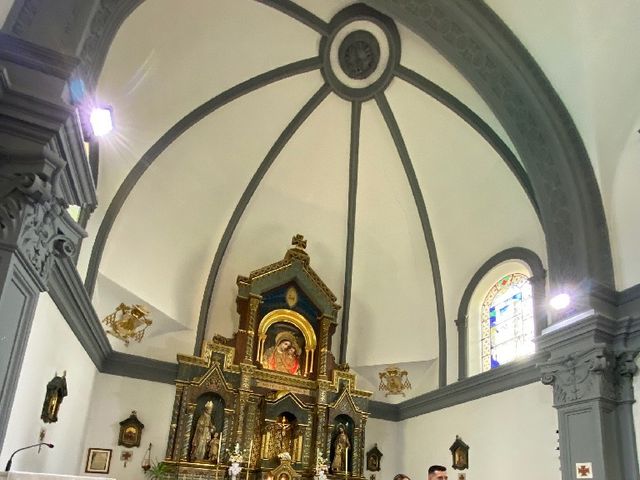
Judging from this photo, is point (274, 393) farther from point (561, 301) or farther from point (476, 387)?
point (561, 301)

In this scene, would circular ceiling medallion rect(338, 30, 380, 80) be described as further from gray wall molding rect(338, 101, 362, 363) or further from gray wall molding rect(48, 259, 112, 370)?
gray wall molding rect(48, 259, 112, 370)

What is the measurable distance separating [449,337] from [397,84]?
567cm

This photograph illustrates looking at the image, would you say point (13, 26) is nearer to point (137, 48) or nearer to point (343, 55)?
point (137, 48)

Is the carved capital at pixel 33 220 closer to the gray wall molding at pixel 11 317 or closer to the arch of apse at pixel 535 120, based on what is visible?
the gray wall molding at pixel 11 317

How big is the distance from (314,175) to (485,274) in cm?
435

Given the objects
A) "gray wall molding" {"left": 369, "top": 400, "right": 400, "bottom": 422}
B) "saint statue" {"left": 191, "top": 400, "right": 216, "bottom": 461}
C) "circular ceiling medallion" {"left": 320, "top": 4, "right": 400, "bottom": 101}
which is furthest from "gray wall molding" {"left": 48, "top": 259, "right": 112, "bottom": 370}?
"gray wall molding" {"left": 369, "top": 400, "right": 400, "bottom": 422}

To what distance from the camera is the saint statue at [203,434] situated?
11.2 metres

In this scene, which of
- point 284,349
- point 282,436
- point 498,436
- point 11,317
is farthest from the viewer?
point 284,349

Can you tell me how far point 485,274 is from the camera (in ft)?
39.9

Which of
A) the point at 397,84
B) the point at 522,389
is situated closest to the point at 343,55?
the point at 397,84

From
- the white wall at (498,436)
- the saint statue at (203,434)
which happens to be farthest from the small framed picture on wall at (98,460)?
the white wall at (498,436)

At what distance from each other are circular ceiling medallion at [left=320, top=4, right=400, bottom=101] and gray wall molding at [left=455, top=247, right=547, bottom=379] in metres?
4.22

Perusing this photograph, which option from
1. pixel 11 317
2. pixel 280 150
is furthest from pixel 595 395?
pixel 280 150

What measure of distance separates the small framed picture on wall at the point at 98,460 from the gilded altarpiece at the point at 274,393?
43.7 inches
